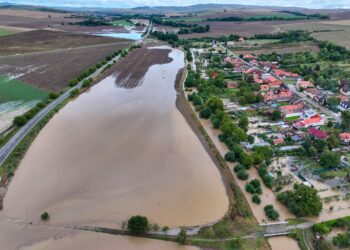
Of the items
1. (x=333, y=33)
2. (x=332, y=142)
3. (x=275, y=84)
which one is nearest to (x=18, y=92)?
(x=275, y=84)

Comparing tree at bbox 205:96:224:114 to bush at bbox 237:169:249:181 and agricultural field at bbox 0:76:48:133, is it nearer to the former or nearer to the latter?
bush at bbox 237:169:249:181

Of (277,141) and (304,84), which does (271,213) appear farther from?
(304,84)

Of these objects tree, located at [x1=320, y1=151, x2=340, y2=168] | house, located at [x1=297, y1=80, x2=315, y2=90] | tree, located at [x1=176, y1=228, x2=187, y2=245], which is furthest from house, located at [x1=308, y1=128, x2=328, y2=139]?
tree, located at [x1=176, y1=228, x2=187, y2=245]

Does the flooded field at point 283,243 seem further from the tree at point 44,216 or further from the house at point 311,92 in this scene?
the house at point 311,92

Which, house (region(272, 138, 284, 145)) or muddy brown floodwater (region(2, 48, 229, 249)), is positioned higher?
house (region(272, 138, 284, 145))

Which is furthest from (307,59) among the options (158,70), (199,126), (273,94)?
(199,126)
